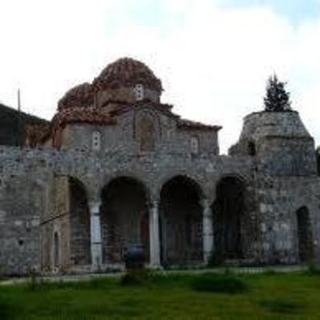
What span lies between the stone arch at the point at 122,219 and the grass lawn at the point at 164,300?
1659 cm

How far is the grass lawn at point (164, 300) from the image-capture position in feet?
39.7

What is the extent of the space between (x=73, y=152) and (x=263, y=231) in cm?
893

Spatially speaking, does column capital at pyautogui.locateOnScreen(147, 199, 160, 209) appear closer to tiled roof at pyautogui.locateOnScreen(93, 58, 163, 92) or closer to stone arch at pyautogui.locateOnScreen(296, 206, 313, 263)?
stone arch at pyautogui.locateOnScreen(296, 206, 313, 263)

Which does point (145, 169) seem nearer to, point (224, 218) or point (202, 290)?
point (224, 218)

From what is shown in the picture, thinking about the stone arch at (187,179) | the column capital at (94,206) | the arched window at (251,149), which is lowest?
the column capital at (94,206)

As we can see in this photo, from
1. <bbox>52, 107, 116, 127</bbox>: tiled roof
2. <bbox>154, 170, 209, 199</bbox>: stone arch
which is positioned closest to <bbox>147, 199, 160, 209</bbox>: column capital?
<bbox>154, 170, 209, 199</bbox>: stone arch

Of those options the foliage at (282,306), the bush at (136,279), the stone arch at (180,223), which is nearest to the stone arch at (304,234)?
the stone arch at (180,223)

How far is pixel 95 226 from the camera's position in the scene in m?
30.6

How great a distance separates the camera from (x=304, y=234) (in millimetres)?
34781

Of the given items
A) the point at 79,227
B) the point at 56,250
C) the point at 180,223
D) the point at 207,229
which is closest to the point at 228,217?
the point at 180,223

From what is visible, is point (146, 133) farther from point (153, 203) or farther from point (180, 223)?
point (153, 203)

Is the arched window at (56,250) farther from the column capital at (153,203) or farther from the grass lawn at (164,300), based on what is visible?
the grass lawn at (164,300)

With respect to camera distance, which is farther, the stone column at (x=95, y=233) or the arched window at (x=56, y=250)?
the arched window at (x=56, y=250)

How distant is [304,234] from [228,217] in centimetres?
352
